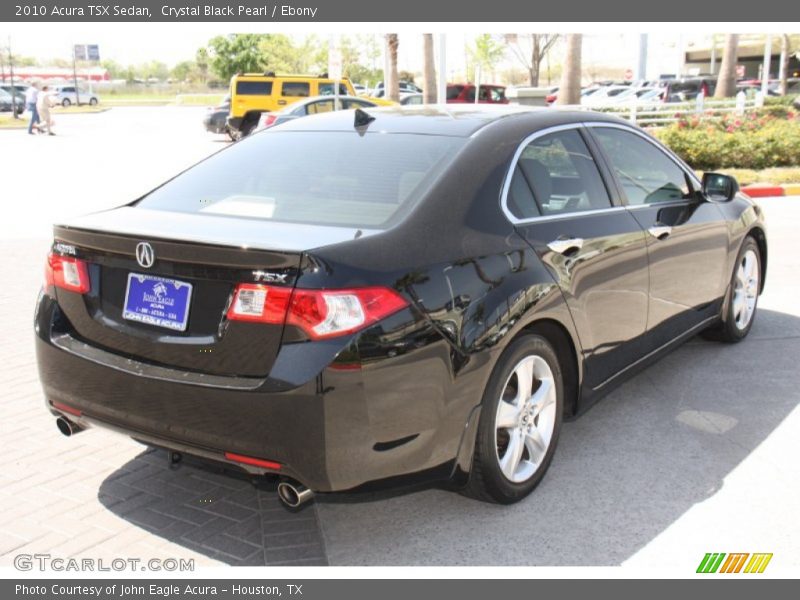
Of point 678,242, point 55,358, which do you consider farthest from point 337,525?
point 678,242

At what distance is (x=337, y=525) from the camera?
3.74 meters

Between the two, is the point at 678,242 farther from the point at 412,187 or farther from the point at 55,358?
the point at 55,358

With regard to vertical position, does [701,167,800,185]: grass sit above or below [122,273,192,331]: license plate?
below

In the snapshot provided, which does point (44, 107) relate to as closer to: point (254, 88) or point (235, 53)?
point (254, 88)

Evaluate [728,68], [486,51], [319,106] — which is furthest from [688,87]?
[319,106]

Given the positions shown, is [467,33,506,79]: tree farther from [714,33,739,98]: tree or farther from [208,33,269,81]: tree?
[714,33,739,98]: tree

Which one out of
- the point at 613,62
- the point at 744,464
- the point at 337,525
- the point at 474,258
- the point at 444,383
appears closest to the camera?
the point at 444,383

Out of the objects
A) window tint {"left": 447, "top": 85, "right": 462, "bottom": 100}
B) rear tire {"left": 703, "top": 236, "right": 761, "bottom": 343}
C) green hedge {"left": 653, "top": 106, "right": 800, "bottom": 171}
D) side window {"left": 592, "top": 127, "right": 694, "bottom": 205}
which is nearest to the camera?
side window {"left": 592, "top": 127, "right": 694, "bottom": 205}

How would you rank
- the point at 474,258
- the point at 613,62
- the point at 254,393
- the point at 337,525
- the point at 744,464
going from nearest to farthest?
1. the point at 254,393
2. the point at 474,258
3. the point at 337,525
4. the point at 744,464
5. the point at 613,62

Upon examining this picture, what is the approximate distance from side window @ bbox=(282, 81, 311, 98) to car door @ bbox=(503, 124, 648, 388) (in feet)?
75.9

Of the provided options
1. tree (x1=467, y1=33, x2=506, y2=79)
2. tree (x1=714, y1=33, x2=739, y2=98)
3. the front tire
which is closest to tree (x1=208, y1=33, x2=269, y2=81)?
tree (x1=467, y1=33, x2=506, y2=79)

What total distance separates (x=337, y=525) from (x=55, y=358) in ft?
4.53

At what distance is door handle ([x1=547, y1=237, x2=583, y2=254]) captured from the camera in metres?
3.97

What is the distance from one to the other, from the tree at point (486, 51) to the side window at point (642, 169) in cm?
5075
